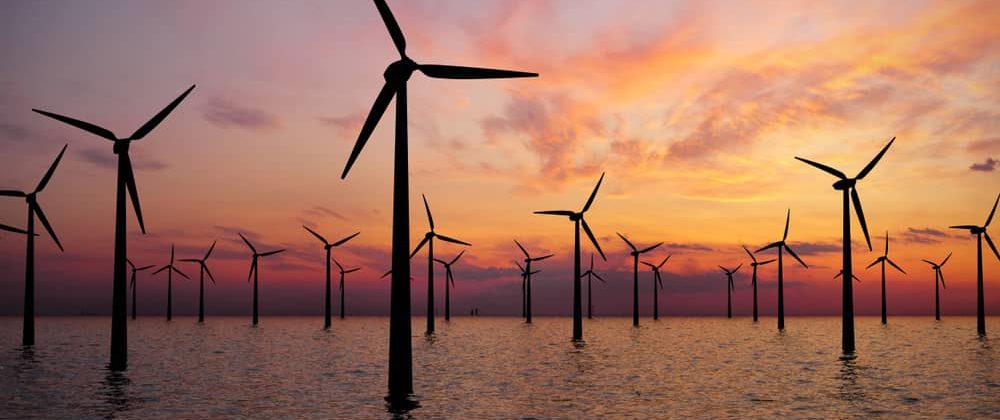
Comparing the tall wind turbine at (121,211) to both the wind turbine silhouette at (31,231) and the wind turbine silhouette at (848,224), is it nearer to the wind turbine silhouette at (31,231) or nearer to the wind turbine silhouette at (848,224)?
the wind turbine silhouette at (31,231)

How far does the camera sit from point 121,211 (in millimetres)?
59875

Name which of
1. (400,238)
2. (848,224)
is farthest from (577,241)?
(400,238)

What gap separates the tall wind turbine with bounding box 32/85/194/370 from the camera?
58.7 m

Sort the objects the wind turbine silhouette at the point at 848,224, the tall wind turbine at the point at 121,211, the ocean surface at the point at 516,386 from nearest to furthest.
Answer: the ocean surface at the point at 516,386, the tall wind turbine at the point at 121,211, the wind turbine silhouette at the point at 848,224

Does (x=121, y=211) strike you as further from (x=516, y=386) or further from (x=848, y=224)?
(x=848, y=224)

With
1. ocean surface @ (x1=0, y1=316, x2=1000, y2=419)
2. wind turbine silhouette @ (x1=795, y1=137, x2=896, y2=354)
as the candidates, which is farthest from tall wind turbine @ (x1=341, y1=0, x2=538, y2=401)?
wind turbine silhouette @ (x1=795, y1=137, x2=896, y2=354)

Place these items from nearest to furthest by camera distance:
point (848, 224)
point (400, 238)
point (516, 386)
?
point (400, 238) < point (516, 386) < point (848, 224)

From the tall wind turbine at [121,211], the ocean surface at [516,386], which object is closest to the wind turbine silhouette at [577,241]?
the ocean surface at [516,386]

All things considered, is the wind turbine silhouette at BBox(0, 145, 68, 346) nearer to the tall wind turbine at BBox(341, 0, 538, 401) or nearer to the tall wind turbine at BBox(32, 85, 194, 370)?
the tall wind turbine at BBox(32, 85, 194, 370)

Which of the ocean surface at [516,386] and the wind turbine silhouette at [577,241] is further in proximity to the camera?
the wind turbine silhouette at [577,241]

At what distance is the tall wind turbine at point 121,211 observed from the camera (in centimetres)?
5866

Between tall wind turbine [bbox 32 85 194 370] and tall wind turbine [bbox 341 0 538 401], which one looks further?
tall wind turbine [bbox 32 85 194 370]

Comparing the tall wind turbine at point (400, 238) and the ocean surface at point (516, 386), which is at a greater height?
the tall wind turbine at point (400, 238)

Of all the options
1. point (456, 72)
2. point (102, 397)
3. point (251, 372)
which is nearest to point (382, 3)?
point (456, 72)
